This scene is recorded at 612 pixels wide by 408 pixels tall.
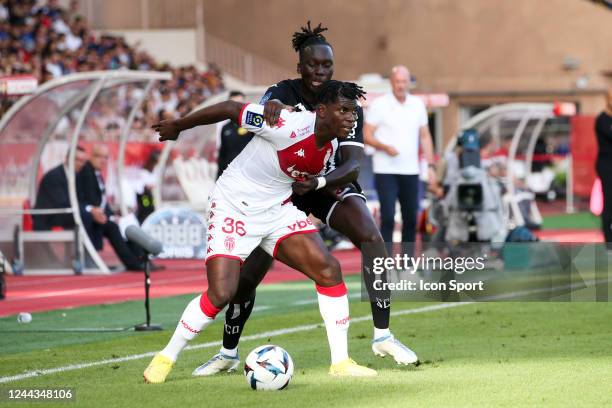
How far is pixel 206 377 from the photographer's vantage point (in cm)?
850

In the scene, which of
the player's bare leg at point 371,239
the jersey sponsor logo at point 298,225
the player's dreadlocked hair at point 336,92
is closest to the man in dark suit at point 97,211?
the player's bare leg at point 371,239

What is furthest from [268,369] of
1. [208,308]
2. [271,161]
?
[271,161]

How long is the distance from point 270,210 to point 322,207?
0.95 m

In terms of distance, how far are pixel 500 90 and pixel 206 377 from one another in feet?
126

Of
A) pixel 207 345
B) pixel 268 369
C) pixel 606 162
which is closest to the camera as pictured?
pixel 268 369

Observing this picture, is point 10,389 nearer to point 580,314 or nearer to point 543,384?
point 543,384

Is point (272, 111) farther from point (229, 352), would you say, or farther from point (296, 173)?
point (229, 352)

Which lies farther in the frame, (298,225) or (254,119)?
(298,225)

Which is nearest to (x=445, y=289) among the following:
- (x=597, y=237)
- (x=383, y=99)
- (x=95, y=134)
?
(x=383, y=99)

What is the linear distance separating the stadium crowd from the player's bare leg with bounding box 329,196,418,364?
67.2ft

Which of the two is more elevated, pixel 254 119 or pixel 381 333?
pixel 254 119

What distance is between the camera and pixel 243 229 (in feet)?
27.0

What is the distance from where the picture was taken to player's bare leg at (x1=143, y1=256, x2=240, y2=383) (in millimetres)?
8117

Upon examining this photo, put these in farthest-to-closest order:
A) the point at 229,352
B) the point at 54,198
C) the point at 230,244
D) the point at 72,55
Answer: the point at 72,55
the point at 54,198
the point at 229,352
the point at 230,244
